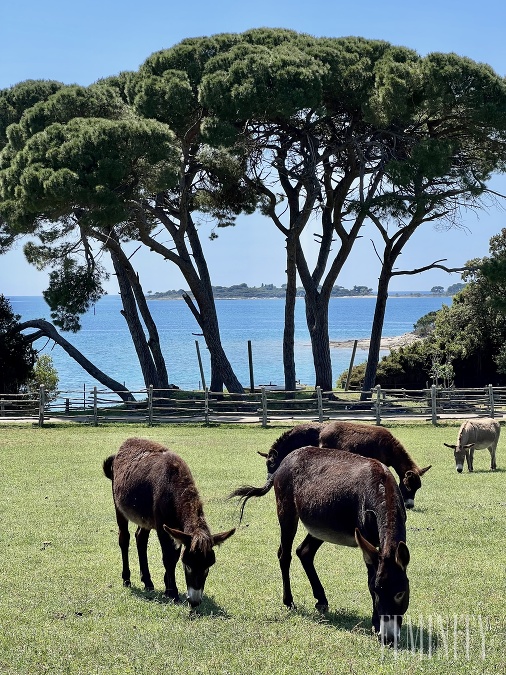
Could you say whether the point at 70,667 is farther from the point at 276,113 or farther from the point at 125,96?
the point at 125,96

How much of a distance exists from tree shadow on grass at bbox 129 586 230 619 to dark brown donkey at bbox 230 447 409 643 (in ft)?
2.05

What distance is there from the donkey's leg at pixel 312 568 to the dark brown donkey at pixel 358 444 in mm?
3045

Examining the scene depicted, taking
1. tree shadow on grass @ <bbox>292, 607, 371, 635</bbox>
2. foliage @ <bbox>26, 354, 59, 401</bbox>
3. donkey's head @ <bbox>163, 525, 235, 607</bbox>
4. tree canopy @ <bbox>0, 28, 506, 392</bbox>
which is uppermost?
tree canopy @ <bbox>0, 28, 506, 392</bbox>

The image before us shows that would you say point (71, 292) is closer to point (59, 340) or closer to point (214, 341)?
point (59, 340)

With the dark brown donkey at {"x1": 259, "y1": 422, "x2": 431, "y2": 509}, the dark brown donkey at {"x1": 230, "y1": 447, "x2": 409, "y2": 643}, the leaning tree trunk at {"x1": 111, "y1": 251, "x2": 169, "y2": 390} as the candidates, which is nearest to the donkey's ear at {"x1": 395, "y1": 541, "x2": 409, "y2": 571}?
the dark brown donkey at {"x1": 230, "y1": 447, "x2": 409, "y2": 643}

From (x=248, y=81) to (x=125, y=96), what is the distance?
25.7 ft

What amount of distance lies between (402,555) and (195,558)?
5.56 feet

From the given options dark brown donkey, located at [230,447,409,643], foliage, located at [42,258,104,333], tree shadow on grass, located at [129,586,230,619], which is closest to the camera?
dark brown donkey, located at [230,447,409,643]

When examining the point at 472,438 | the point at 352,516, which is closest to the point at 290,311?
the point at 472,438

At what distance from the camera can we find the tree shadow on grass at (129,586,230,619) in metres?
7.47

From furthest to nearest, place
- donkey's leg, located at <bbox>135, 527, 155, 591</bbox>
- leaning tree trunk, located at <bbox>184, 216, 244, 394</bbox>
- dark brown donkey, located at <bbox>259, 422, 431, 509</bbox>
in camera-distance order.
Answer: leaning tree trunk, located at <bbox>184, 216, 244, 394</bbox>, dark brown donkey, located at <bbox>259, 422, 431, 509</bbox>, donkey's leg, located at <bbox>135, 527, 155, 591</bbox>

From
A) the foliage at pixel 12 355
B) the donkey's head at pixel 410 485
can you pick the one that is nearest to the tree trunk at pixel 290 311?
the foliage at pixel 12 355

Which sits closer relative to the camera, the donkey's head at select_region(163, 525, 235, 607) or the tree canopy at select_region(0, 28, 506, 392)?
the donkey's head at select_region(163, 525, 235, 607)

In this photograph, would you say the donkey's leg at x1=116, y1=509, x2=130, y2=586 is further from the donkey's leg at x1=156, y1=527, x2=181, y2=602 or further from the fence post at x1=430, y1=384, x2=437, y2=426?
the fence post at x1=430, y1=384, x2=437, y2=426
